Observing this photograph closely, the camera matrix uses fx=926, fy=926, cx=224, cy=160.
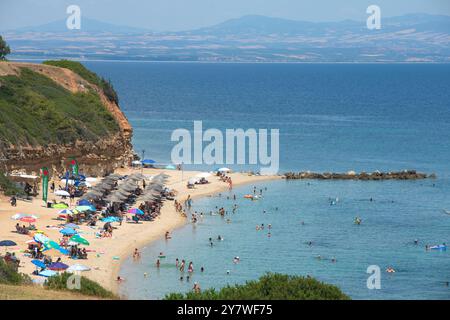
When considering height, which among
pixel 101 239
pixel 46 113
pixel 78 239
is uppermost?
pixel 46 113

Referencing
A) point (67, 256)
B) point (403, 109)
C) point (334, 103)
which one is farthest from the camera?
point (334, 103)

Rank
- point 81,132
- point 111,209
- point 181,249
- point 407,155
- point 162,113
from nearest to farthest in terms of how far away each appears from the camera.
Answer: point 181,249, point 111,209, point 81,132, point 407,155, point 162,113

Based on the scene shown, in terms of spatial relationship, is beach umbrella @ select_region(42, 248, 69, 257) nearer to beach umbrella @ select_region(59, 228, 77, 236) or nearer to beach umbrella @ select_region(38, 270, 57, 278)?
beach umbrella @ select_region(59, 228, 77, 236)

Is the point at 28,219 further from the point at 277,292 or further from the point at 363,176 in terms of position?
the point at 363,176

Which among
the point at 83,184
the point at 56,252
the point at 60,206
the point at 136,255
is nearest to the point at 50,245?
the point at 56,252

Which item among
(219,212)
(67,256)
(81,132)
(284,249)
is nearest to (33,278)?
(67,256)

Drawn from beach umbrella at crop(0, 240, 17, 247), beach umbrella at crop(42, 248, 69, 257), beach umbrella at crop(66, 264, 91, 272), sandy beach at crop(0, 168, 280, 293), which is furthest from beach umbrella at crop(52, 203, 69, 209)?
beach umbrella at crop(66, 264, 91, 272)

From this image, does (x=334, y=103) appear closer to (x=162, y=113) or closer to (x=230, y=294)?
(x=162, y=113)
